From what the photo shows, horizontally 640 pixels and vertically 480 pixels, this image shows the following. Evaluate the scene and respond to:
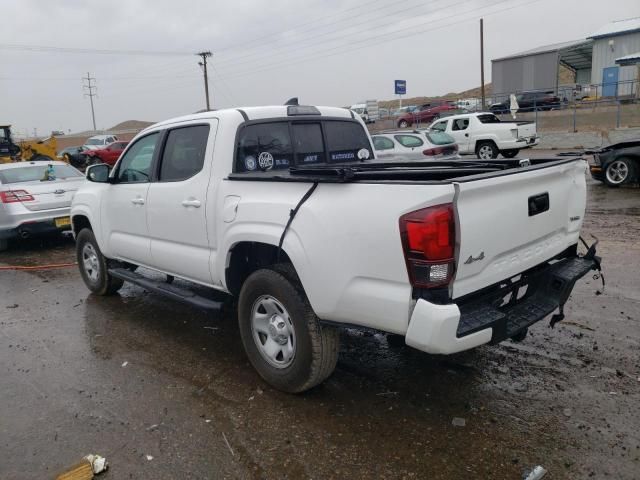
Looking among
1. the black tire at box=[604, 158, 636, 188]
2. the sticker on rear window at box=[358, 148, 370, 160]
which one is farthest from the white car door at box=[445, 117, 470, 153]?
the sticker on rear window at box=[358, 148, 370, 160]

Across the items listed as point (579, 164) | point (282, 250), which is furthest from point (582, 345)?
point (282, 250)

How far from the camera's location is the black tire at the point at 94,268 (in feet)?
19.8

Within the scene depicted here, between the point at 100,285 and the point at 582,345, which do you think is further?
the point at 100,285

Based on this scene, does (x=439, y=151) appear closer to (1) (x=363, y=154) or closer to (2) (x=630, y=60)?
(1) (x=363, y=154)

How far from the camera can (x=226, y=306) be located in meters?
4.18

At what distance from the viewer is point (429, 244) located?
8.83 ft

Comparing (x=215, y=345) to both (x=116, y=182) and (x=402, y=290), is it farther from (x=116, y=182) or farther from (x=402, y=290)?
(x=402, y=290)

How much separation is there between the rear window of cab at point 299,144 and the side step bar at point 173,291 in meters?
1.09

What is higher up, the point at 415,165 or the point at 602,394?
the point at 415,165

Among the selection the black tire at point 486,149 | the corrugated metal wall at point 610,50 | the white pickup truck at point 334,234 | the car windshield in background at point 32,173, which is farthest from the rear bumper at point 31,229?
the corrugated metal wall at point 610,50

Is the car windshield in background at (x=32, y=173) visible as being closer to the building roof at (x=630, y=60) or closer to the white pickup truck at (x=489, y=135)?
the white pickup truck at (x=489, y=135)

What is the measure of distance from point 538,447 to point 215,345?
276 centimetres

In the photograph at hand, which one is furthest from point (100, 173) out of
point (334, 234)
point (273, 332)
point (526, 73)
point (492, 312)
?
point (526, 73)

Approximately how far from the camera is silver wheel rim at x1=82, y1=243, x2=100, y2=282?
243 inches
